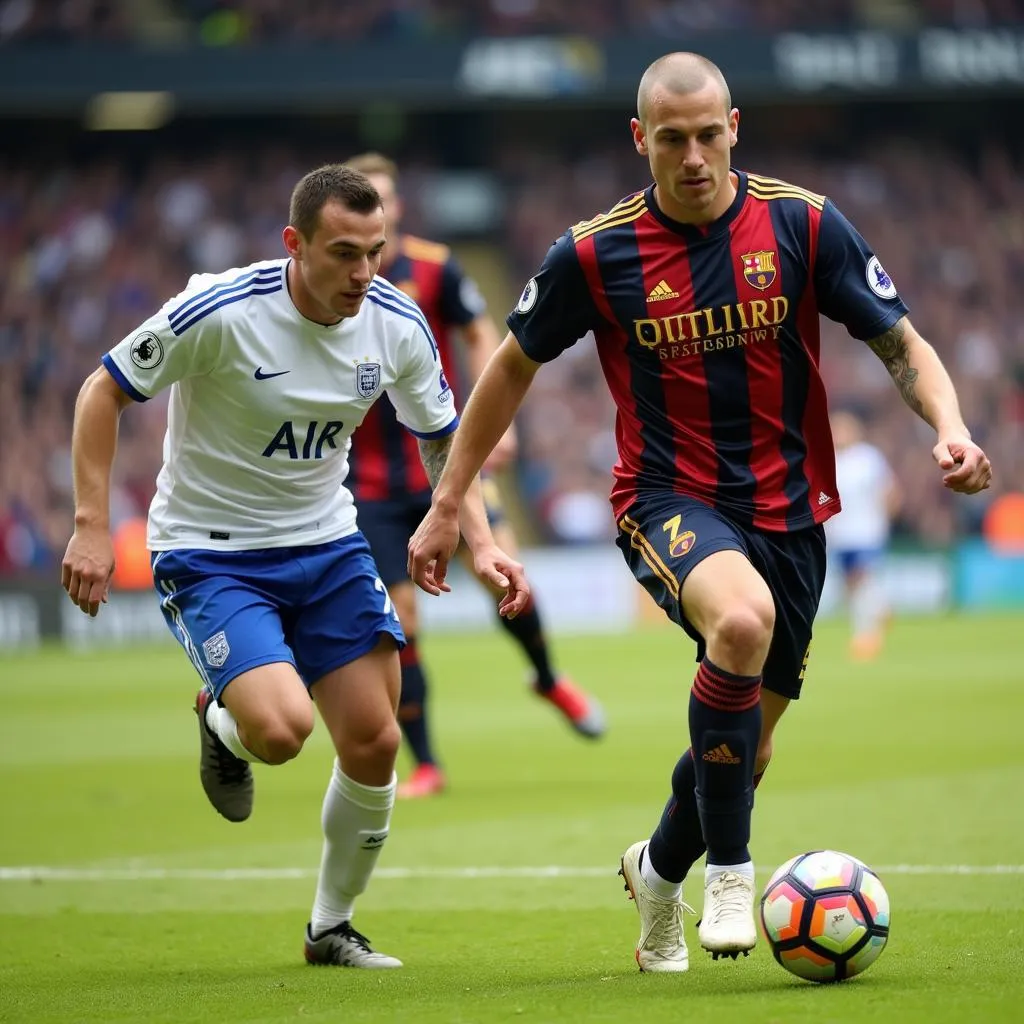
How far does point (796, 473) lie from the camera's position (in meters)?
4.91

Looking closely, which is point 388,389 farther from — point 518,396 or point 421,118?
point 421,118

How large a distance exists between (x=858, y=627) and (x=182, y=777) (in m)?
9.25

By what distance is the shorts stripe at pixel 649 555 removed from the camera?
4656mm

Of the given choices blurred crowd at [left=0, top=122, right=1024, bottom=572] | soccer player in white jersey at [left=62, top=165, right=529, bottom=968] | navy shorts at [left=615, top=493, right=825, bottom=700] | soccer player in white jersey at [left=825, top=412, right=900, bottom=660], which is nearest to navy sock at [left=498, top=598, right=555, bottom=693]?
soccer player in white jersey at [left=62, top=165, right=529, bottom=968]

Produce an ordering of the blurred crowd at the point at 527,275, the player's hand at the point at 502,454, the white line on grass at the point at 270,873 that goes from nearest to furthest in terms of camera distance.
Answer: the white line on grass at the point at 270,873
the player's hand at the point at 502,454
the blurred crowd at the point at 527,275

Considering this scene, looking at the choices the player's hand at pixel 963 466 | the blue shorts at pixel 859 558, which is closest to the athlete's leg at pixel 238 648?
the player's hand at pixel 963 466

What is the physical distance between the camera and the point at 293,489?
5.52m

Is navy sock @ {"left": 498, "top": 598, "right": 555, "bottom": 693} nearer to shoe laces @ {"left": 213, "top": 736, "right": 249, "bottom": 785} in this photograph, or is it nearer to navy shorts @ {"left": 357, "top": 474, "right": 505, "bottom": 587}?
navy shorts @ {"left": 357, "top": 474, "right": 505, "bottom": 587}

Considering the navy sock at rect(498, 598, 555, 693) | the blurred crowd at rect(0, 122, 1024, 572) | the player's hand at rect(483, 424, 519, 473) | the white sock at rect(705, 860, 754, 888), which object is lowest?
the white sock at rect(705, 860, 754, 888)

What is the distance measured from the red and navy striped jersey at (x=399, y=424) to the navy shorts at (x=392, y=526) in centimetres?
4

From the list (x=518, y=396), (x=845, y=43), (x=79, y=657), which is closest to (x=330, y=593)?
(x=518, y=396)

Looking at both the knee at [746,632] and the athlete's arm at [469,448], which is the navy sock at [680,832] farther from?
the athlete's arm at [469,448]

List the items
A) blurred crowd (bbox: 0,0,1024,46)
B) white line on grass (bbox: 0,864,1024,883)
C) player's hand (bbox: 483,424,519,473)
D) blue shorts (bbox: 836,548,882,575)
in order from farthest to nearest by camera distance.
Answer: blurred crowd (bbox: 0,0,1024,46) → blue shorts (bbox: 836,548,882,575) → player's hand (bbox: 483,424,519,473) → white line on grass (bbox: 0,864,1024,883)

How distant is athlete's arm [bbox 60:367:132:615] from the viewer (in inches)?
196
